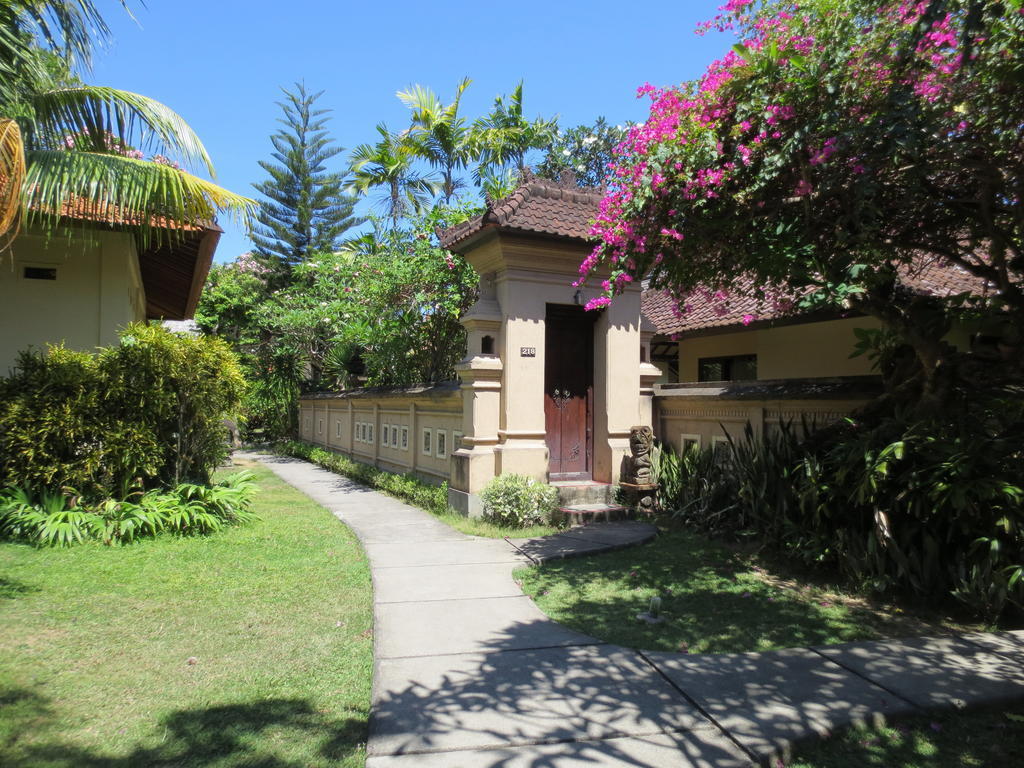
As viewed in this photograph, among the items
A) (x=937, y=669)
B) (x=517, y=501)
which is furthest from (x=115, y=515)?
(x=937, y=669)

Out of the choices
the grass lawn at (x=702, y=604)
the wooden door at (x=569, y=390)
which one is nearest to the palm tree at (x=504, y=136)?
the wooden door at (x=569, y=390)

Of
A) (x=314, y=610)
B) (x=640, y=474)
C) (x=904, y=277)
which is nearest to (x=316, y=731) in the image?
(x=314, y=610)

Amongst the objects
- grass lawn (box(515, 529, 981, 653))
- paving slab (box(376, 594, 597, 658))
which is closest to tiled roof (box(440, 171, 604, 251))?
grass lawn (box(515, 529, 981, 653))

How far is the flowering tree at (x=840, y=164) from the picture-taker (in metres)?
4.74

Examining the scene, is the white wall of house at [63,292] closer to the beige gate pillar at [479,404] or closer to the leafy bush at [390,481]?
the leafy bush at [390,481]

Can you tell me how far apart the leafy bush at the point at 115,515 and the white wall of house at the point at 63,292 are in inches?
109

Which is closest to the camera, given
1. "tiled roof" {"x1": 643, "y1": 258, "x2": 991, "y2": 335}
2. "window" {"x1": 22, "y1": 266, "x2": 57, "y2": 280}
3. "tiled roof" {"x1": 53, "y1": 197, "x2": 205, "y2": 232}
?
"tiled roof" {"x1": 53, "y1": 197, "x2": 205, "y2": 232}

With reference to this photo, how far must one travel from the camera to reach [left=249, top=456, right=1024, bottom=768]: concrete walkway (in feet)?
10.1

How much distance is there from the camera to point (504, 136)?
15906 millimetres

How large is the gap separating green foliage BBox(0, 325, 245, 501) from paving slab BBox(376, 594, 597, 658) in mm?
4198

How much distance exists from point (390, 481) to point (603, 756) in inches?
348

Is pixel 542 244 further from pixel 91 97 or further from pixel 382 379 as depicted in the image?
pixel 382 379

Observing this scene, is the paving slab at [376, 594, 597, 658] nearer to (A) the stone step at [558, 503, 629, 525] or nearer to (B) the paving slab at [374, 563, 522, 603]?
(B) the paving slab at [374, 563, 522, 603]

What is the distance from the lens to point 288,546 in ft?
23.2
